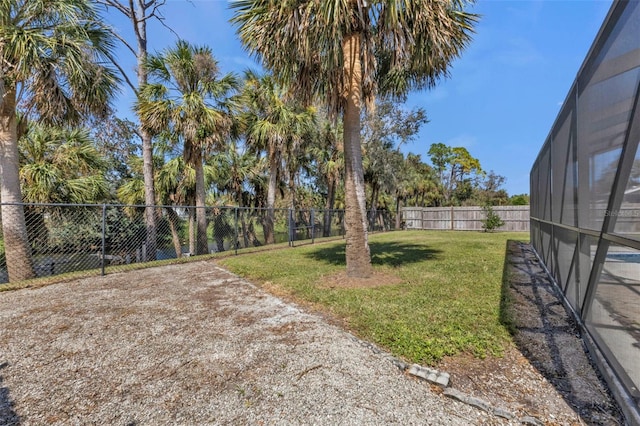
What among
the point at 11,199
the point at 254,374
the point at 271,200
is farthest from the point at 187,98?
the point at 254,374

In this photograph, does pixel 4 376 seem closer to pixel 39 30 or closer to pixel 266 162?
pixel 39 30

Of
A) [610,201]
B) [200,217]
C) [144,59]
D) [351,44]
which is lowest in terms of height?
[200,217]

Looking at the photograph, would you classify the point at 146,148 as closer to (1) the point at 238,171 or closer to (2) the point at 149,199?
(2) the point at 149,199

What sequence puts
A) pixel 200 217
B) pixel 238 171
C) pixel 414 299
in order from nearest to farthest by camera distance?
pixel 414 299
pixel 200 217
pixel 238 171

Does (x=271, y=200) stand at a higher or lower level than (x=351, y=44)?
lower

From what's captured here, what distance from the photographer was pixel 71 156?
8.60 metres

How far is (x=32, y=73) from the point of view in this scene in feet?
17.7

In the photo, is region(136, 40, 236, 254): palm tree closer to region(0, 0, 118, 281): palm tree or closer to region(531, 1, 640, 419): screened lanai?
region(0, 0, 118, 281): palm tree

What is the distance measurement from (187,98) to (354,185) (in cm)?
696

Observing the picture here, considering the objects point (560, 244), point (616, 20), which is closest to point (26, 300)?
point (616, 20)

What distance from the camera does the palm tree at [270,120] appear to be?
38.1 ft

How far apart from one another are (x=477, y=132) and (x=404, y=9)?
3437cm

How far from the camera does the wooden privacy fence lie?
17.5 m

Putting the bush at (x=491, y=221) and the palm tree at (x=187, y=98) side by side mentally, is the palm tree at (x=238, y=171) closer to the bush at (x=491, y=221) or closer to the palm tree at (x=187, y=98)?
the palm tree at (x=187, y=98)
